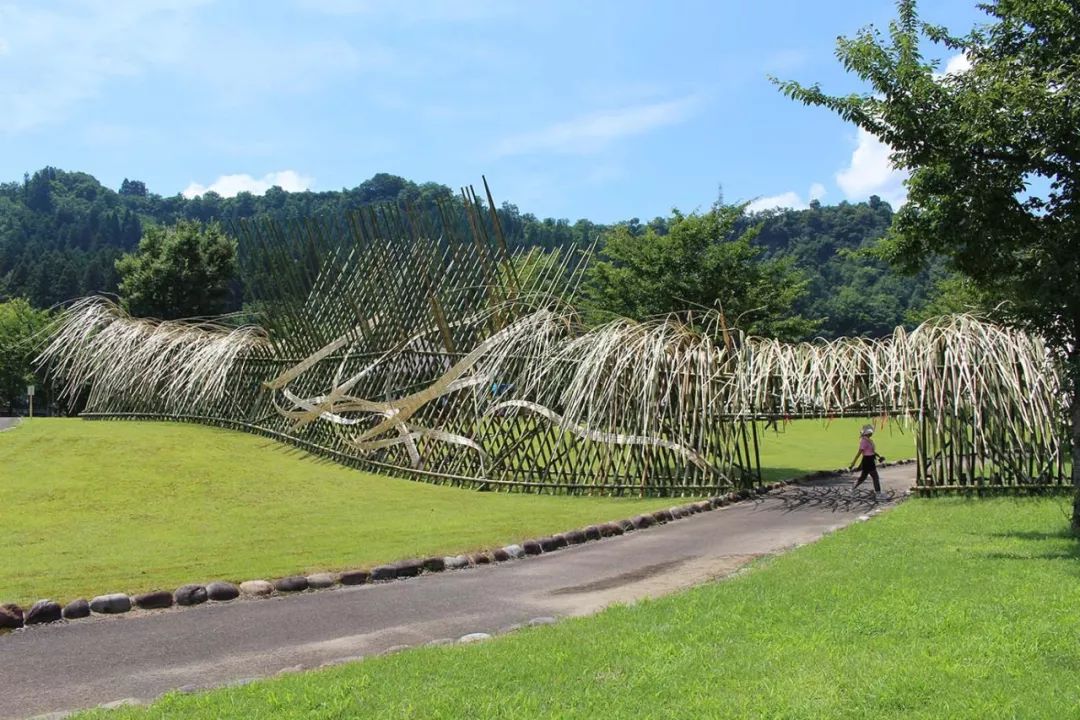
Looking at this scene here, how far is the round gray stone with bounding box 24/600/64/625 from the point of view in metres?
6.55

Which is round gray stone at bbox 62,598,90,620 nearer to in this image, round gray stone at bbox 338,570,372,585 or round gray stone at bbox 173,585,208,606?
round gray stone at bbox 173,585,208,606

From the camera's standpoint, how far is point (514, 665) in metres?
4.91

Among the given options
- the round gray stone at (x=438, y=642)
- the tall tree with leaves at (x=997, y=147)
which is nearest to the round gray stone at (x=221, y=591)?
the round gray stone at (x=438, y=642)

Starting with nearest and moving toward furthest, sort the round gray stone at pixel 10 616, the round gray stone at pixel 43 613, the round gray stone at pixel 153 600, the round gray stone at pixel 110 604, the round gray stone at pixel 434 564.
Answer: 1. the round gray stone at pixel 10 616
2. the round gray stone at pixel 43 613
3. the round gray stone at pixel 110 604
4. the round gray stone at pixel 153 600
5. the round gray stone at pixel 434 564

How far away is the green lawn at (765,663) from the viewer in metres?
4.12

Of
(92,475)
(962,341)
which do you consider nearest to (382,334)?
(92,475)

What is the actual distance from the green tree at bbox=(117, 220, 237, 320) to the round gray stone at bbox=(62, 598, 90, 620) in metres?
31.8

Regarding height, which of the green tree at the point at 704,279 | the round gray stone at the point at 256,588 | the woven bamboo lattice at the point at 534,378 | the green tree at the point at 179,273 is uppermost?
the green tree at the point at 179,273

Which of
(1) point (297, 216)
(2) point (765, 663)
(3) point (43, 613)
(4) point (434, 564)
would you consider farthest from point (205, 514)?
(1) point (297, 216)

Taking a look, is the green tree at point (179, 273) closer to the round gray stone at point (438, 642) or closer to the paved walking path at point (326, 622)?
the paved walking path at point (326, 622)

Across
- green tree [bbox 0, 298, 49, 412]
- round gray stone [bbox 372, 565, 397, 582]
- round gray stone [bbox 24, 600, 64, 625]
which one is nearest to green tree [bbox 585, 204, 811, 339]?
round gray stone [bbox 372, 565, 397, 582]

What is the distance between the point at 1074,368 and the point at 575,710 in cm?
609

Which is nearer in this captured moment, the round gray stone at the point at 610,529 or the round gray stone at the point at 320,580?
the round gray stone at the point at 320,580

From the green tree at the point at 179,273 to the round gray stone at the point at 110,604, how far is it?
31787 millimetres
